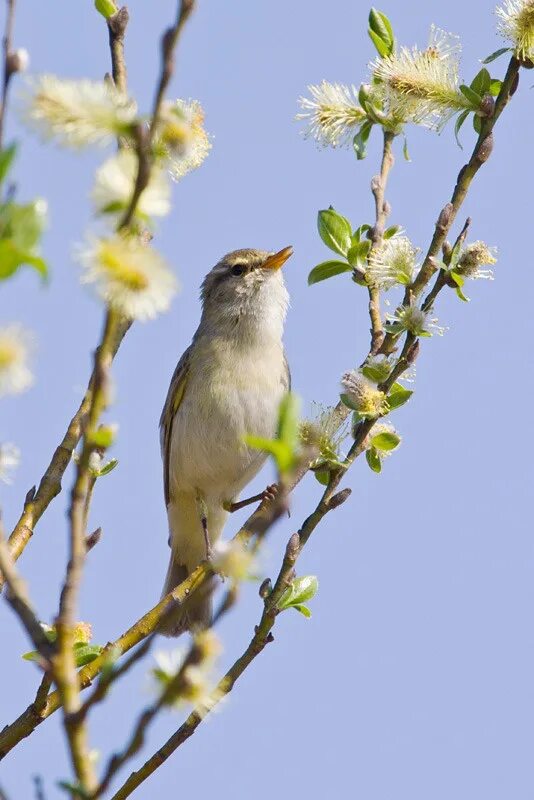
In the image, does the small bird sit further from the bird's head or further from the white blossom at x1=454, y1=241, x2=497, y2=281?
the white blossom at x1=454, y1=241, x2=497, y2=281

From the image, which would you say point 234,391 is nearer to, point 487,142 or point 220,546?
point 487,142

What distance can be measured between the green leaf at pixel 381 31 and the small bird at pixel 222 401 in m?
2.98

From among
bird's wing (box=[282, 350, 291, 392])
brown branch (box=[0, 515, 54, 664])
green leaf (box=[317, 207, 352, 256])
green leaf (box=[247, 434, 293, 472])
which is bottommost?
brown branch (box=[0, 515, 54, 664])

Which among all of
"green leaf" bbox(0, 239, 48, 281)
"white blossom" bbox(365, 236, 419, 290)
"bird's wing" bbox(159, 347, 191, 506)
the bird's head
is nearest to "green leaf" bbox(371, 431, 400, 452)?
"white blossom" bbox(365, 236, 419, 290)

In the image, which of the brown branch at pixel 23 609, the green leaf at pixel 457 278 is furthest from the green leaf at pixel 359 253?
the brown branch at pixel 23 609

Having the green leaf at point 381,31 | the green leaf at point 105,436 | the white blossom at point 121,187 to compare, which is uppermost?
the green leaf at point 381,31

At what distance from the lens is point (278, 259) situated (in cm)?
718

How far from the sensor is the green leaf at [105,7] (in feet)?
12.5

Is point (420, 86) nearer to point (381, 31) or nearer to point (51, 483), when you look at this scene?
point (381, 31)

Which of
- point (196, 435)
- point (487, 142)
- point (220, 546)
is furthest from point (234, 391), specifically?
point (220, 546)

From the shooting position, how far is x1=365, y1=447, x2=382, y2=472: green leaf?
3.54 meters

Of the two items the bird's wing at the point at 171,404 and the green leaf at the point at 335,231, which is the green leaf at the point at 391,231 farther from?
the bird's wing at the point at 171,404

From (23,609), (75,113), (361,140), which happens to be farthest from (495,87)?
(23,609)

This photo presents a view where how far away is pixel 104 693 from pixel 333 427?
192 centimetres
